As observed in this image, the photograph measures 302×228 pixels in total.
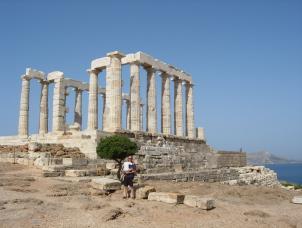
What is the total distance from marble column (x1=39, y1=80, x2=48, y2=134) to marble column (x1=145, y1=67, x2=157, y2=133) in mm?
11398

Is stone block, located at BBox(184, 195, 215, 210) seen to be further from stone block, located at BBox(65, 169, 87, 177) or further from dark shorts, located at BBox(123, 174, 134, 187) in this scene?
stone block, located at BBox(65, 169, 87, 177)

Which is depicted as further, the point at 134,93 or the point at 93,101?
the point at 93,101

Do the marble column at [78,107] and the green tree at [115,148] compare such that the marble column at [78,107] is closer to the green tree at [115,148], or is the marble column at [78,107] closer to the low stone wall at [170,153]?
the low stone wall at [170,153]

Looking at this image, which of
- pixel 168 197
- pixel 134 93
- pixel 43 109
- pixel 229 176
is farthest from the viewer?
pixel 43 109

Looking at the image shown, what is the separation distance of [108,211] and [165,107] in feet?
74.2

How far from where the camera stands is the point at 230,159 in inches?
1435

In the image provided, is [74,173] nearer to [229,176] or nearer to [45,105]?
[229,176]

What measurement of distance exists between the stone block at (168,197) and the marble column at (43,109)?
25.0 meters

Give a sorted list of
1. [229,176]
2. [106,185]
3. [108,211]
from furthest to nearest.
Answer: [229,176] < [106,185] < [108,211]

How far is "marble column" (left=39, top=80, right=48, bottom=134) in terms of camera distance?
114 feet

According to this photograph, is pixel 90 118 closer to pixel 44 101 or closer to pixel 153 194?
pixel 44 101

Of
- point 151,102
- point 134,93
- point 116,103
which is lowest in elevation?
point 116,103

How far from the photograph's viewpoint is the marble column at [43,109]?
34.7 metres

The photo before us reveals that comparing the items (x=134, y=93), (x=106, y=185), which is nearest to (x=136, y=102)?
(x=134, y=93)
